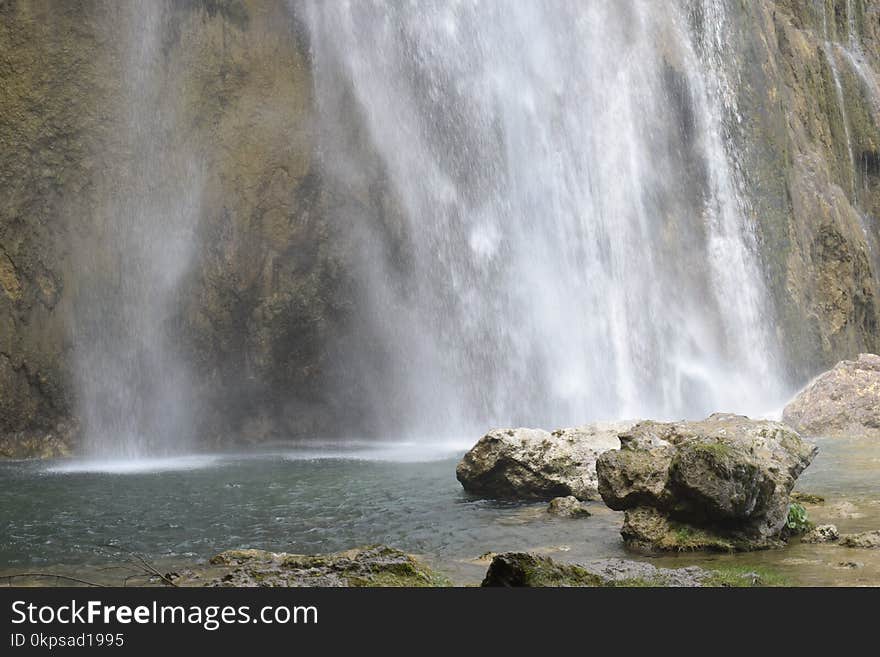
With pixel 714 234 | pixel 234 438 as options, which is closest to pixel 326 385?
pixel 234 438

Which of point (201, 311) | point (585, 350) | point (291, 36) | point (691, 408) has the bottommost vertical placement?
point (691, 408)

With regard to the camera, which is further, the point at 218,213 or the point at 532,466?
the point at 218,213

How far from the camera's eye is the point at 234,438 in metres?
27.1

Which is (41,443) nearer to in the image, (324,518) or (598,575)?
(324,518)

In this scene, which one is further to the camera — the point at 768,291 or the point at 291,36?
the point at 768,291

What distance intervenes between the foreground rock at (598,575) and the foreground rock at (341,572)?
90cm

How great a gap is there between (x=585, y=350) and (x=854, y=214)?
18.2 meters

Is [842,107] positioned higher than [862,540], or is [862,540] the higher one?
[842,107]

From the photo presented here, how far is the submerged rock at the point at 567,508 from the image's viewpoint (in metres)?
12.9

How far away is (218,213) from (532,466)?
15406mm

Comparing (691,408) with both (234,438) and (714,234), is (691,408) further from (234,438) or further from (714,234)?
(234,438)

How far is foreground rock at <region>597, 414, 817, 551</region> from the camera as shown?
10.2 m

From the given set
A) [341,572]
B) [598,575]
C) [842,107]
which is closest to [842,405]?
[598,575]

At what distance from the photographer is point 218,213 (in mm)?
27031
